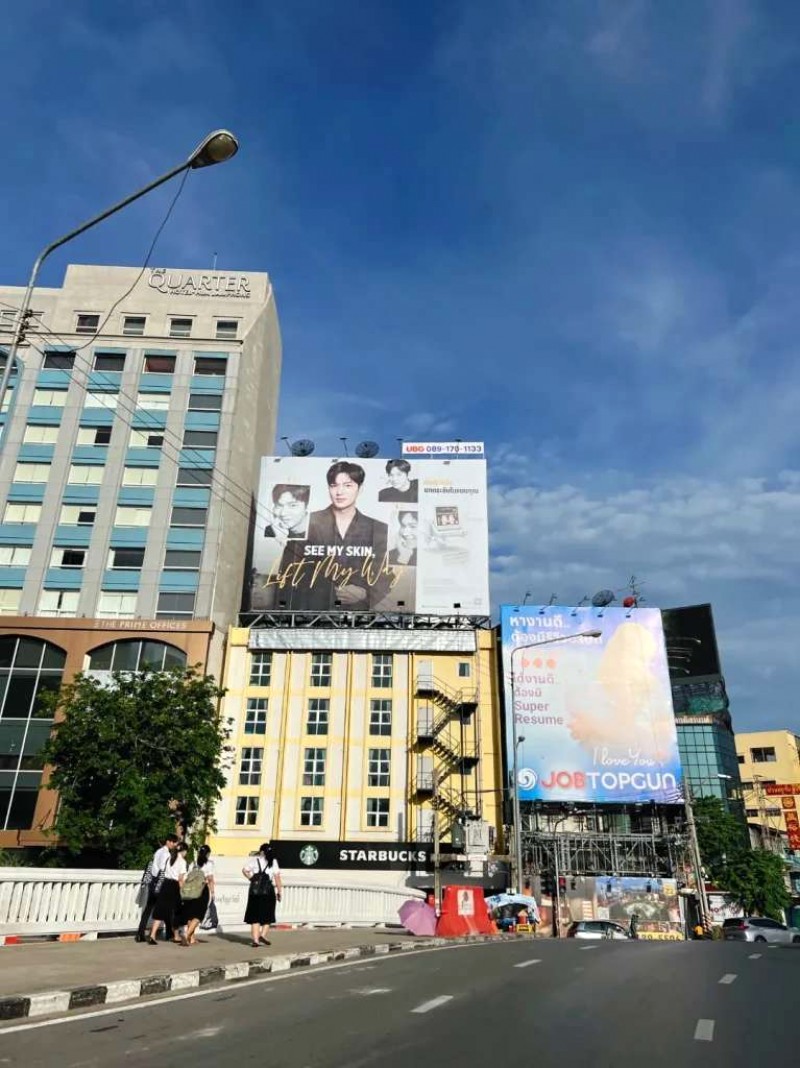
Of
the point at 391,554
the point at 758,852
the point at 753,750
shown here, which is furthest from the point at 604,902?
the point at 753,750

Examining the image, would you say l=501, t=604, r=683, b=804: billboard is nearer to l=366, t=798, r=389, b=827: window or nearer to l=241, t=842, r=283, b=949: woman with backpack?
l=366, t=798, r=389, b=827: window

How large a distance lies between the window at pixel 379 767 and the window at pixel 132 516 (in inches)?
806

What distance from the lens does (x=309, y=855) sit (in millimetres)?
44344

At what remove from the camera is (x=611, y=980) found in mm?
10109

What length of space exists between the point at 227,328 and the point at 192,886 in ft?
164

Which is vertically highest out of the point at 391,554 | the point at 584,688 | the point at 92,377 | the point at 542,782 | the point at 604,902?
the point at 92,377

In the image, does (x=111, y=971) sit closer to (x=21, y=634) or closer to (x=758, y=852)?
(x=21, y=634)

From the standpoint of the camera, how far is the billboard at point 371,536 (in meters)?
50.6

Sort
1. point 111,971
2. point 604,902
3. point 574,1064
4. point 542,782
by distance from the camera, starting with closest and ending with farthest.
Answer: point 574,1064 < point 111,971 < point 604,902 < point 542,782

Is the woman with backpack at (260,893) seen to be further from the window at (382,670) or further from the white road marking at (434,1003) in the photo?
the window at (382,670)

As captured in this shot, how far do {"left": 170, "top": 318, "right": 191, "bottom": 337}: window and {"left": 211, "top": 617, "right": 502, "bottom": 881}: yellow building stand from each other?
884 inches

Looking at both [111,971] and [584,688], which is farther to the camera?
[584,688]

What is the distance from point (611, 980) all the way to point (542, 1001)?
2537 millimetres

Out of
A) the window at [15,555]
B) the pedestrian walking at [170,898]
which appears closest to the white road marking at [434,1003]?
the pedestrian walking at [170,898]
